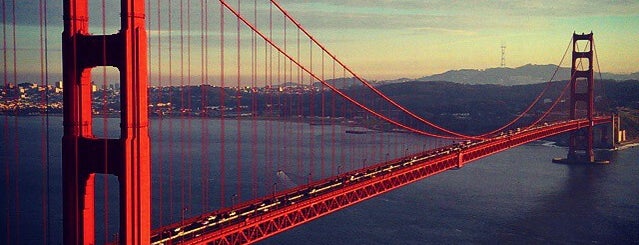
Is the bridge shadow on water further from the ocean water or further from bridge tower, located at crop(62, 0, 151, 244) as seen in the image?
bridge tower, located at crop(62, 0, 151, 244)

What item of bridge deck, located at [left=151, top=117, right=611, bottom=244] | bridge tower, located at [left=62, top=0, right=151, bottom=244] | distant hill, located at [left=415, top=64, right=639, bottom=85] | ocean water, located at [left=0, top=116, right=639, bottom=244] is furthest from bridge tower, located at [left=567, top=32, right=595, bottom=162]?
distant hill, located at [left=415, top=64, right=639, bottom=85]

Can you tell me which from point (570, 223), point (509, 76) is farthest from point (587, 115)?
point (509, 76)

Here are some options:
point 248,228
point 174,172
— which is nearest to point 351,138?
point 174,172

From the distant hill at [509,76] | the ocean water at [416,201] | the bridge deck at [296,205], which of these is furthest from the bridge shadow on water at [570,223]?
the distant hill at [509,76]

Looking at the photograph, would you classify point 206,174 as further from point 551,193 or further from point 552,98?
point 552,98

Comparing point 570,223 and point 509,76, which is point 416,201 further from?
point 509,76
